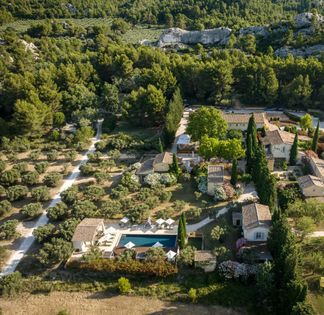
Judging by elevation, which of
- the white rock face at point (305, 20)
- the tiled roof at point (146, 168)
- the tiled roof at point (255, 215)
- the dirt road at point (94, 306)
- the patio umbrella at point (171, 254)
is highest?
the white rock face at point (305, 20)

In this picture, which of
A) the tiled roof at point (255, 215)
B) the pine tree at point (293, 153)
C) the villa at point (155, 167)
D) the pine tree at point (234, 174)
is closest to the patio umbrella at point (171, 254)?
the tiled roof at point (255, 215)

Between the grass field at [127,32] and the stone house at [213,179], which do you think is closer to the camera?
the stone house at [213,179]

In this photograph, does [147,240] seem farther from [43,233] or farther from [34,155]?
[34,155]

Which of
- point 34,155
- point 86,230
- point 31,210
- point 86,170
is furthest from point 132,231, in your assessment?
point 34,155

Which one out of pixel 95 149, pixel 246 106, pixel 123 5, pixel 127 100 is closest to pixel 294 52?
pixel 246 106

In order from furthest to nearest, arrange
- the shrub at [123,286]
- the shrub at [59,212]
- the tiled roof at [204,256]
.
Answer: the shrub at [59,212] < the tiled roof at [204,256] < the shrub at [123,286]

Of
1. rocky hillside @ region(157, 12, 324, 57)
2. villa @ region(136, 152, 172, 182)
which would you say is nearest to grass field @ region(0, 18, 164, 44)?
rocky hillside @ region(157, 12, 324, 57)

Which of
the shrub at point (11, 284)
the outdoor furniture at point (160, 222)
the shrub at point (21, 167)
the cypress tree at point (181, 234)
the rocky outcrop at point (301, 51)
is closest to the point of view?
the shrub at point (11, 284)

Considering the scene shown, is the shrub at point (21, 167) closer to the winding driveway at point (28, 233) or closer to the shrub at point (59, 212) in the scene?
the winding driveway at point (28, 233)
